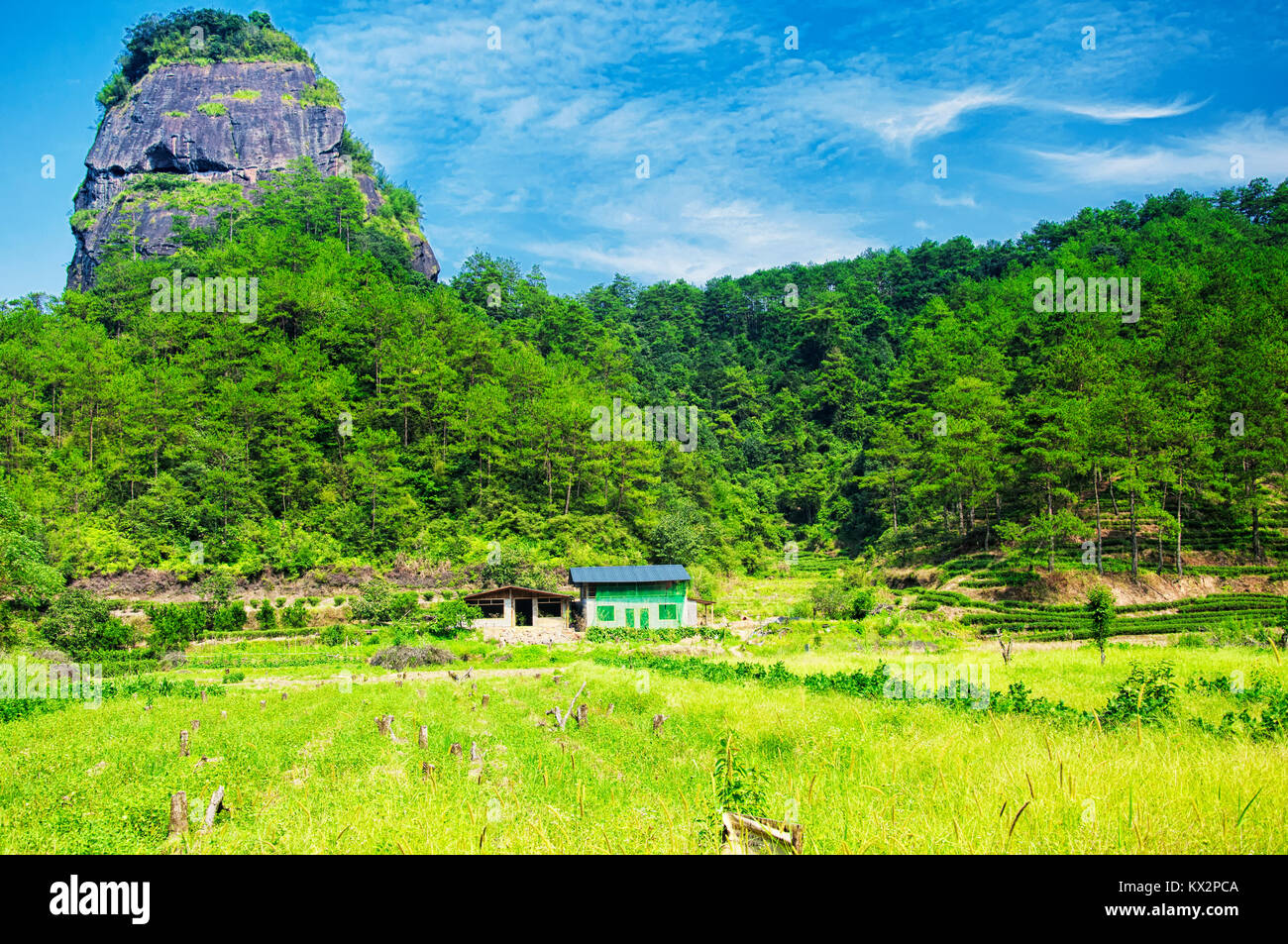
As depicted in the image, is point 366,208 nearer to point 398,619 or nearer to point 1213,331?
point 398,619

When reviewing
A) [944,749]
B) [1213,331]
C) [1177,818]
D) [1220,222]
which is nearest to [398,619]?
[944,749]

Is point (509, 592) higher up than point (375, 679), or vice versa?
point (509, 592)

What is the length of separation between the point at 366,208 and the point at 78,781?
98.6 meters

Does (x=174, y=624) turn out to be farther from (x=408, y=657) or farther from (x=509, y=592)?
(x=509, y=592)

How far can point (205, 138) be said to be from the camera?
89.1 m

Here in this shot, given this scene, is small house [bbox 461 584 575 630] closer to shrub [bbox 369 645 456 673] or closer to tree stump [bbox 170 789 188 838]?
shrub [bbox 369 645 456 673]

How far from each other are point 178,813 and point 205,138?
359 ft

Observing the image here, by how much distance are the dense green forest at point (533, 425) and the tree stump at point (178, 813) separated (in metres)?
33.5

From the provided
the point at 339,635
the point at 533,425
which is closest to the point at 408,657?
the point at 339,635

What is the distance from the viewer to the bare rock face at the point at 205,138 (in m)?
84.8

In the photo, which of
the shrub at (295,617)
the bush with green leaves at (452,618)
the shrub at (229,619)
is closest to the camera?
the shrub at (229,619)

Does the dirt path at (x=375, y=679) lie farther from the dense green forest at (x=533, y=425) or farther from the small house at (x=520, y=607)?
the dense green forest at (x=533, y=425)

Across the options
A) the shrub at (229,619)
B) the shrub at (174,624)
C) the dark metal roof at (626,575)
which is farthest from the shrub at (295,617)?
the dark metal roof at (626,575)

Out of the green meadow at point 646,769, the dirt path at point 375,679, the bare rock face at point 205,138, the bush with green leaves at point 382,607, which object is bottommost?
the dirt path at point 375,679
